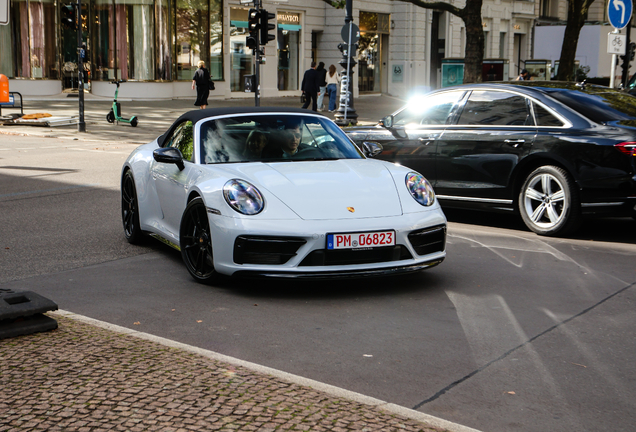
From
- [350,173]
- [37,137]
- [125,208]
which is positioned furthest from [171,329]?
[37,137]

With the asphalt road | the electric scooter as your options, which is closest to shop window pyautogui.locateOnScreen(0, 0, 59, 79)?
the electric scooter

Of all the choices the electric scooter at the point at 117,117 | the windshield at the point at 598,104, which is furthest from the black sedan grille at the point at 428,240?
the electric scooter at the point at 117,117

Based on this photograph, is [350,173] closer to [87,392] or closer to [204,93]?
[87,392]

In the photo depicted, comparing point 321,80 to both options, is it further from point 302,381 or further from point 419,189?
point 302,381

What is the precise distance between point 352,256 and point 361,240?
126 mm

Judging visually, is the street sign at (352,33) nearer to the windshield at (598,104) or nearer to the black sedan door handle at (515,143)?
the windshield at (598,104)

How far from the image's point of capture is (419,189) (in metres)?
6.09

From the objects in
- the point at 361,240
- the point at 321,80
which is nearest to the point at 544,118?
the point at 361,240

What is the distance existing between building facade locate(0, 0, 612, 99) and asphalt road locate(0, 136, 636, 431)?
23.6m

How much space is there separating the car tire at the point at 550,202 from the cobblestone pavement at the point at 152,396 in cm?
490

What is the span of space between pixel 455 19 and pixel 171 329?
44262 millimetres

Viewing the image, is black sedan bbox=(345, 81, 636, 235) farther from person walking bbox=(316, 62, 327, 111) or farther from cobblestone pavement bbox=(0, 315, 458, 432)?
person walking bbox=(316, 62, 327, 111)

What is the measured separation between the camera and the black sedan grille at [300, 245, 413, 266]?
5.50 m

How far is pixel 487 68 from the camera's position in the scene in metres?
33.4
